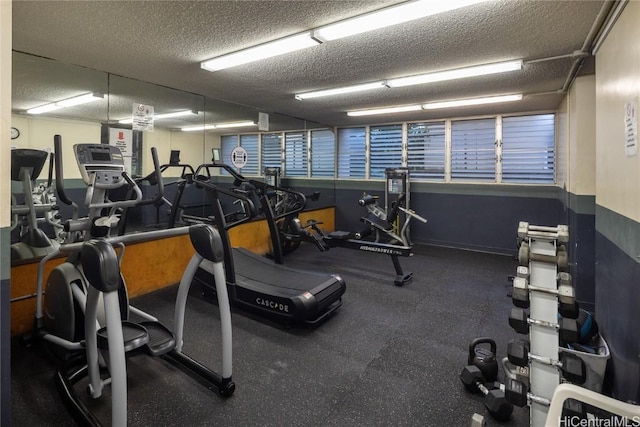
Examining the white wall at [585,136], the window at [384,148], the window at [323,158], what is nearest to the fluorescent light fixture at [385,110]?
the window at [384,148]

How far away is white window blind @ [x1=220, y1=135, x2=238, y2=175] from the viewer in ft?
19.3

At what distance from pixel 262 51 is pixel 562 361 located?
2991 mm

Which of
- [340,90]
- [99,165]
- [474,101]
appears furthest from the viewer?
[474,101]

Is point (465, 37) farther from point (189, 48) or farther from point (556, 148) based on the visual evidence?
point (556, 148)

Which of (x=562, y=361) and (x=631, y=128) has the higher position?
(x=631, y=128)

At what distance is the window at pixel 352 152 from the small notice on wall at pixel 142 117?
4254 mm

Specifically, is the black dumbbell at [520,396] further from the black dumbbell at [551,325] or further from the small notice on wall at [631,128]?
the small notice on wall at [631,128]

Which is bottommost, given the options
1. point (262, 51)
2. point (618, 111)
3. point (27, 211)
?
point (27, 211)

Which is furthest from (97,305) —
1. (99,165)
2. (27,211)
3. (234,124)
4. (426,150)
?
(426,150)

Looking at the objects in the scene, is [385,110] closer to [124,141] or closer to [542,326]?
[124,141]

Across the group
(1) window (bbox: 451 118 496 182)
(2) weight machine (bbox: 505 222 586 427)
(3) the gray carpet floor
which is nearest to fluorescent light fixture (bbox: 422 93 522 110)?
(1) window (bbox: 451 118 496 182)

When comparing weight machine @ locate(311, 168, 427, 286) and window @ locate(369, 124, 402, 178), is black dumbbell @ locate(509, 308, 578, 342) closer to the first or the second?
weight machine @ locate(311, 168, 427, 286)

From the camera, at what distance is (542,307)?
1.66 m

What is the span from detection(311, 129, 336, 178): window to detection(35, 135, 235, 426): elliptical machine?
5.27 metres
